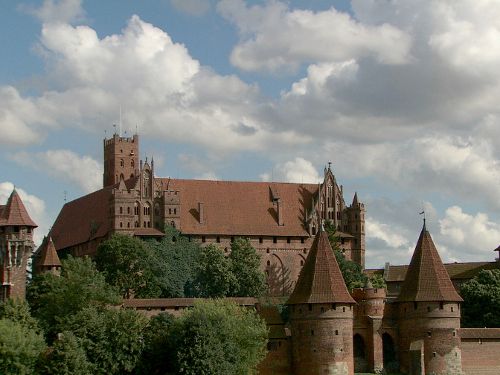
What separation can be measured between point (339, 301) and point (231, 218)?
40051mm

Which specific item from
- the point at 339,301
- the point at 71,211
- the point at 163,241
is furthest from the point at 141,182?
the point at 339,301

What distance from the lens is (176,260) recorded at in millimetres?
107062

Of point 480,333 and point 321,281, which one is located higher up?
point 321,281

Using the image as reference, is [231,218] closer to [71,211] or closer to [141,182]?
[141,182]

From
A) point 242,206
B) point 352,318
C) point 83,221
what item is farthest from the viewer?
point 83,221

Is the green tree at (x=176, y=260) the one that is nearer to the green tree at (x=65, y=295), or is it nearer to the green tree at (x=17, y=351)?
the green tree at (x=65, y=295)

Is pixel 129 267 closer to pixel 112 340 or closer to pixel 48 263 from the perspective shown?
pixel 48 263

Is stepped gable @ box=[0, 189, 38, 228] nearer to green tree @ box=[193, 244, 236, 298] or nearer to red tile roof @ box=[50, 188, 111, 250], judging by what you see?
green tree @ box=[193, 244, 236, 298]

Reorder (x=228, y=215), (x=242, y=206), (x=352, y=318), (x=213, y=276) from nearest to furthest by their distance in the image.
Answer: (x=352, y=318) → (x=213, y=276) → (x=228, y=215) → (x=242, y=206)

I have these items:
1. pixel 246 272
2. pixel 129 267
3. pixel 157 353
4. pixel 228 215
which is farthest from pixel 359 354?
pixel 228 215

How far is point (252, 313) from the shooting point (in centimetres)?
8031

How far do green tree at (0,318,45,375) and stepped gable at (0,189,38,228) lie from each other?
11.1m

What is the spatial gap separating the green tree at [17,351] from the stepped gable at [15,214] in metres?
11.1

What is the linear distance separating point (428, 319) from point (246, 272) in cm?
2625
